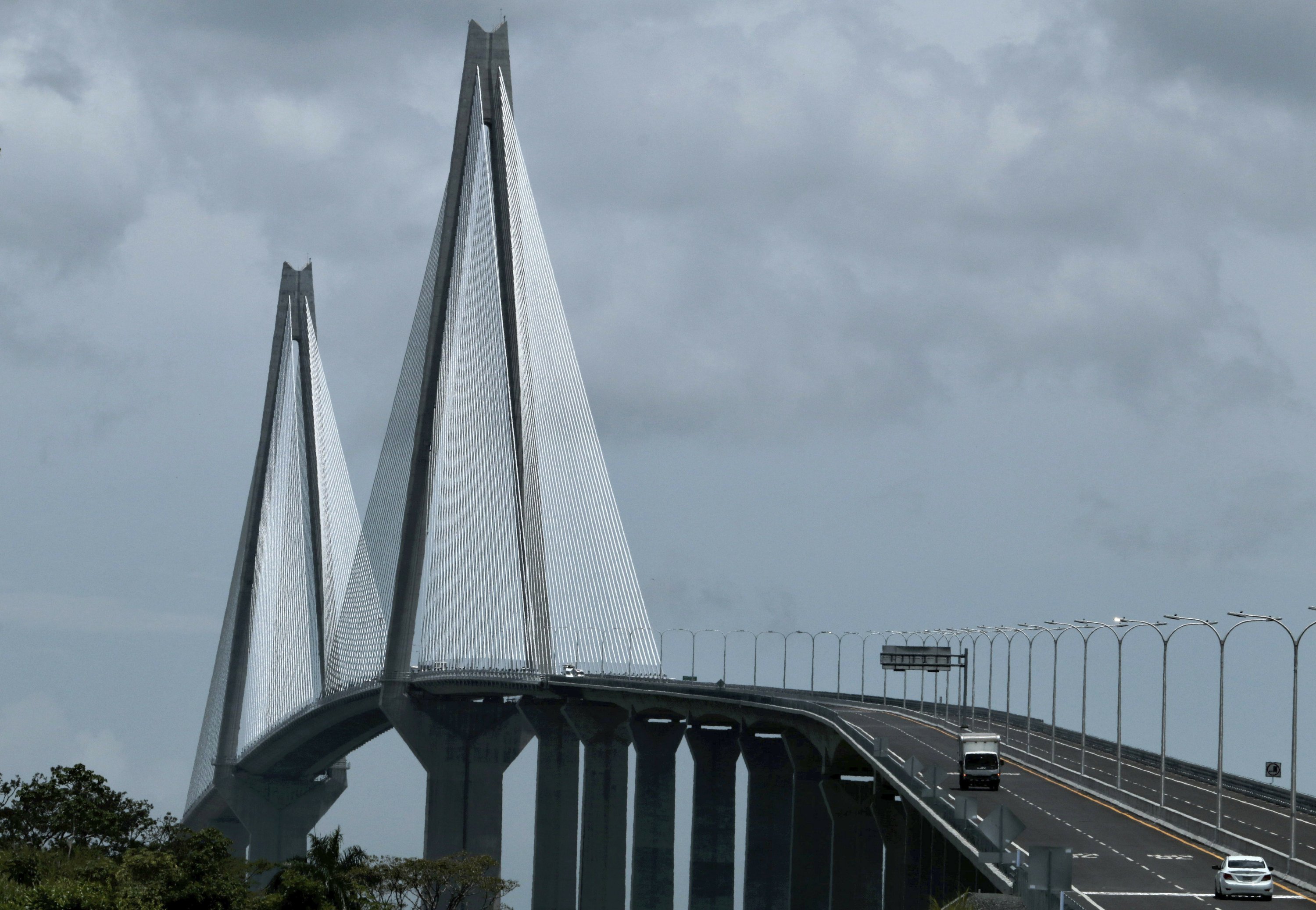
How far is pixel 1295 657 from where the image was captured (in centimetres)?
4984

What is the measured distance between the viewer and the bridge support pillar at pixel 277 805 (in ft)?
370

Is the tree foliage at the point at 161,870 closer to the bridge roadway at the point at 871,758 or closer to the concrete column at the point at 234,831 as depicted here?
the bridge roadway at the point at 871,758

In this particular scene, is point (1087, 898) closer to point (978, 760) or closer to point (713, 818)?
point (978, 760)

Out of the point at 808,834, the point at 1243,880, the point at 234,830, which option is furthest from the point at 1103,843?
the point at 234,830

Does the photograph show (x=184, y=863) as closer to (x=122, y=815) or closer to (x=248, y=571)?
(x=122, y=815)

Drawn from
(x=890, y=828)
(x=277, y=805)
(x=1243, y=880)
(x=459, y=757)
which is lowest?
(x=277, y=805)

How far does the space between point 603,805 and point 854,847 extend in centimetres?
2152

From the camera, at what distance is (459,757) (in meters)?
94.9

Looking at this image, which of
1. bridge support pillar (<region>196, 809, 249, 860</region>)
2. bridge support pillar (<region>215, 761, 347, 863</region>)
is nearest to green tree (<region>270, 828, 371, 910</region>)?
bridge support pillar (<region>215, 761, 347, 863</region>)

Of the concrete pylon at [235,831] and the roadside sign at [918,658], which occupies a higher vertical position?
the roadside sign at [918,658]

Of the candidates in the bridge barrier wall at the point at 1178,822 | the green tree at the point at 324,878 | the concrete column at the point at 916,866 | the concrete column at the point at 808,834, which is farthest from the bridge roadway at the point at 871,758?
the green tree at the point at 324,878

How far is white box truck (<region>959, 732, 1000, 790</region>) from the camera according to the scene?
61688 mm

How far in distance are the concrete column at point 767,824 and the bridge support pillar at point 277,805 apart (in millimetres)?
30363

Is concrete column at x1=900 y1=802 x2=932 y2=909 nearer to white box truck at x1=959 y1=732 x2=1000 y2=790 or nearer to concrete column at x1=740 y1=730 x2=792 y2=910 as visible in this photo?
white box truck at x1=959 y1=732 x2=1000 y2=790
